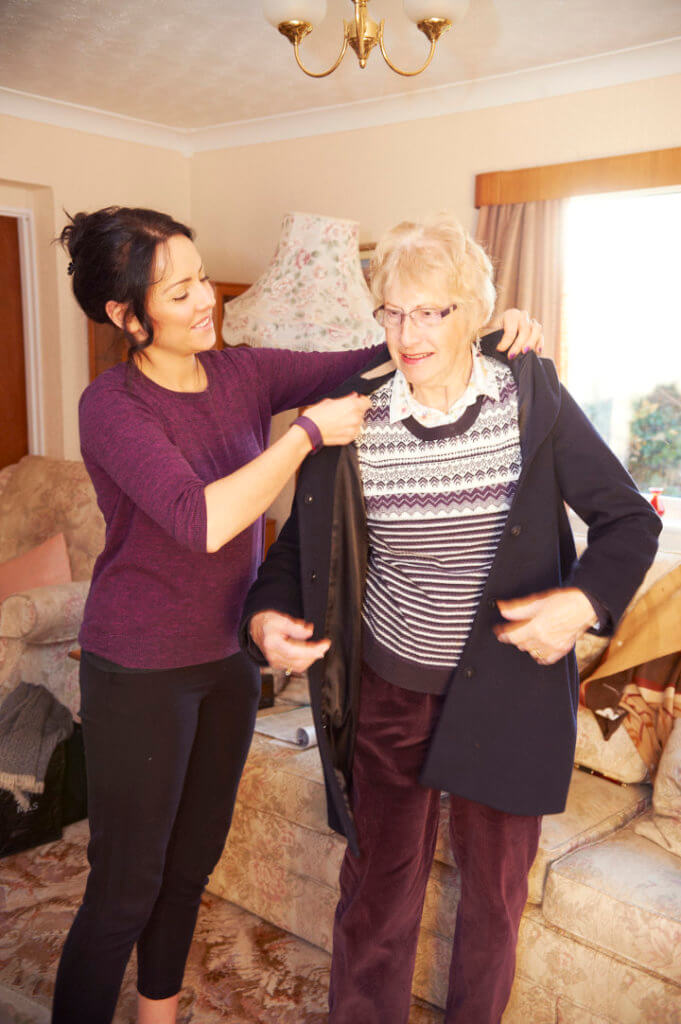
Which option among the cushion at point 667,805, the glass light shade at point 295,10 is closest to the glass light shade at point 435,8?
the glass light shade at point 295,10

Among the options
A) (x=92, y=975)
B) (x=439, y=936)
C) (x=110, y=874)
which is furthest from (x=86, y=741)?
(x=439, y=936)

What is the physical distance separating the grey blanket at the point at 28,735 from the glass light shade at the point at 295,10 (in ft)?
7.51

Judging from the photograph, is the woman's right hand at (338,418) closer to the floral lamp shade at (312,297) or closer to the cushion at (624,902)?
the cushion at (624,902)

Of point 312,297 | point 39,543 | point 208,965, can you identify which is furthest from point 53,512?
point 208,965

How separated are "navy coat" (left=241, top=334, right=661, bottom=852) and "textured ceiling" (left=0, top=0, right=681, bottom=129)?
2020mm

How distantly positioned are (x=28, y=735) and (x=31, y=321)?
8.27 ft

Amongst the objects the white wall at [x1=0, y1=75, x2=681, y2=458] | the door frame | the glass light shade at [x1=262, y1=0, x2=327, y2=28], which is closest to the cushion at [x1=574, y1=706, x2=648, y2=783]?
the glass light shade at [x1=262, y1=0, x2=327, y2=28]

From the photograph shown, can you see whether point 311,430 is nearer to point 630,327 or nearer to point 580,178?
point 580,178

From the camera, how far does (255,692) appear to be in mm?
1748

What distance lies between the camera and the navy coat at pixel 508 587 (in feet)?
4.73

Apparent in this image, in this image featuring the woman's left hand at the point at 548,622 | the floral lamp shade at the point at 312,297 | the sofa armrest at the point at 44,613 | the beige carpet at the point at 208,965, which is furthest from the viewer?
the sofa armrest at the point at 44,613

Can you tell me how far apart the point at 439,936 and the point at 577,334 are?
2.83m

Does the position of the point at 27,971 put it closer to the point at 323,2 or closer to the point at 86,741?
the point at 86,741

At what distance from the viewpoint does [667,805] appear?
1998mm
